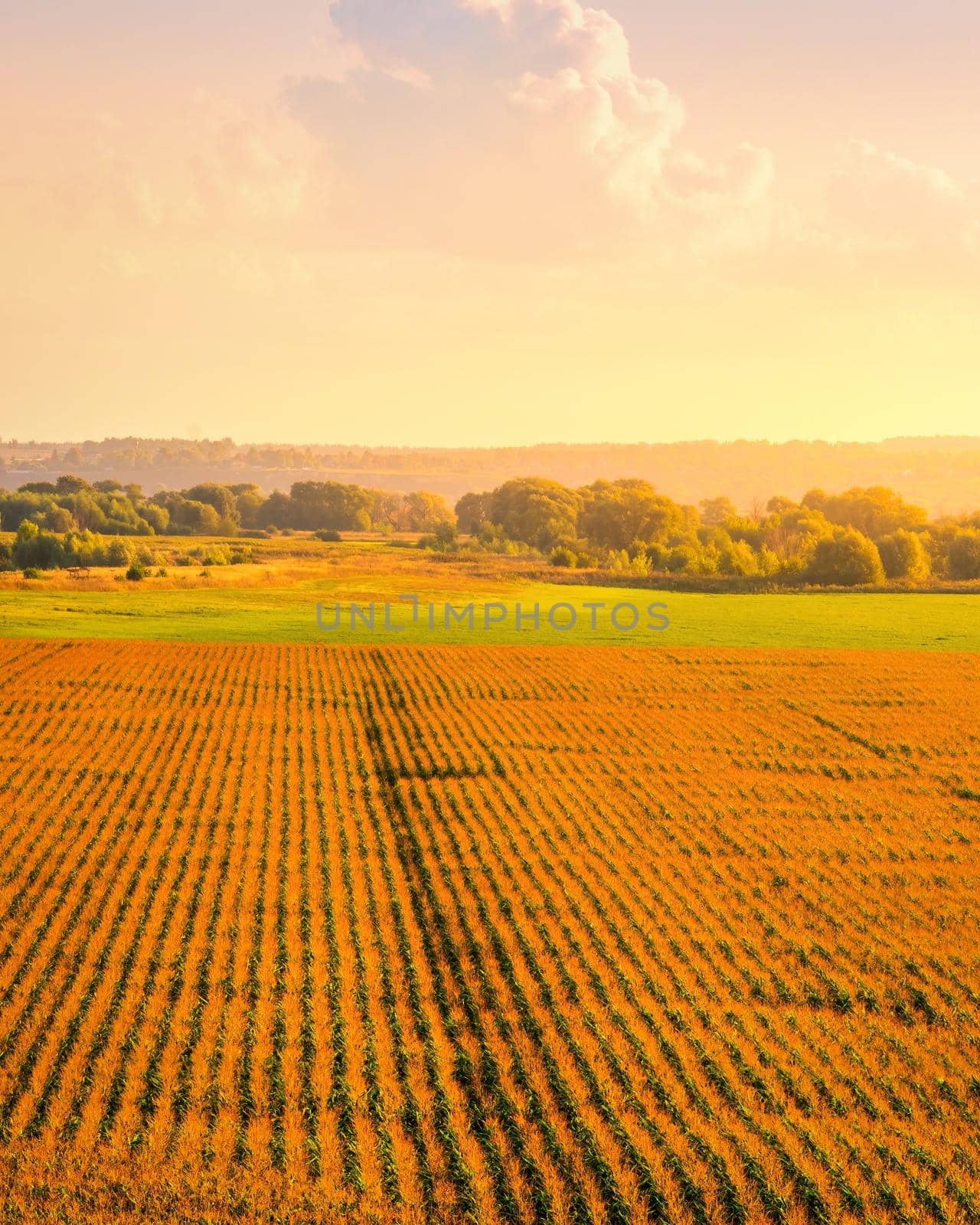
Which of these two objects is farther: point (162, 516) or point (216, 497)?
point (216, 497)

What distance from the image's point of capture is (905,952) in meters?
15.1

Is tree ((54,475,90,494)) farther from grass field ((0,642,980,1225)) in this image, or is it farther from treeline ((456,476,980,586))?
grass field ((0,642,980,1225))

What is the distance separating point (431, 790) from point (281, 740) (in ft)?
20.0

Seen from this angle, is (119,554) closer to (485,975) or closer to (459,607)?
(459,607)

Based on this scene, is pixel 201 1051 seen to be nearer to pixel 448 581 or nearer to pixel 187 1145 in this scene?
pixel 187 1145

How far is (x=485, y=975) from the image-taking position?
45.8 ft

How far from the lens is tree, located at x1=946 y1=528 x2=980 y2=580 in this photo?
88500mm

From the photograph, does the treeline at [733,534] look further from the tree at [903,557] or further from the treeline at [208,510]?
the treeline at [208,510]

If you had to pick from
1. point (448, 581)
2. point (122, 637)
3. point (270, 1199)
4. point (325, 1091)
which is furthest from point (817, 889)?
point (448, 581)

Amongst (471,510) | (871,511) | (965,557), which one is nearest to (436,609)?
(965,557)

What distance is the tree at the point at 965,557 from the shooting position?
88500 mm

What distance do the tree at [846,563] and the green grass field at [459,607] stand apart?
345 inches

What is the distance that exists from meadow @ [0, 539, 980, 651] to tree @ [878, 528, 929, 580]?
42.0ft

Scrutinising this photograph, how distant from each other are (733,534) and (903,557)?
26.2 m
